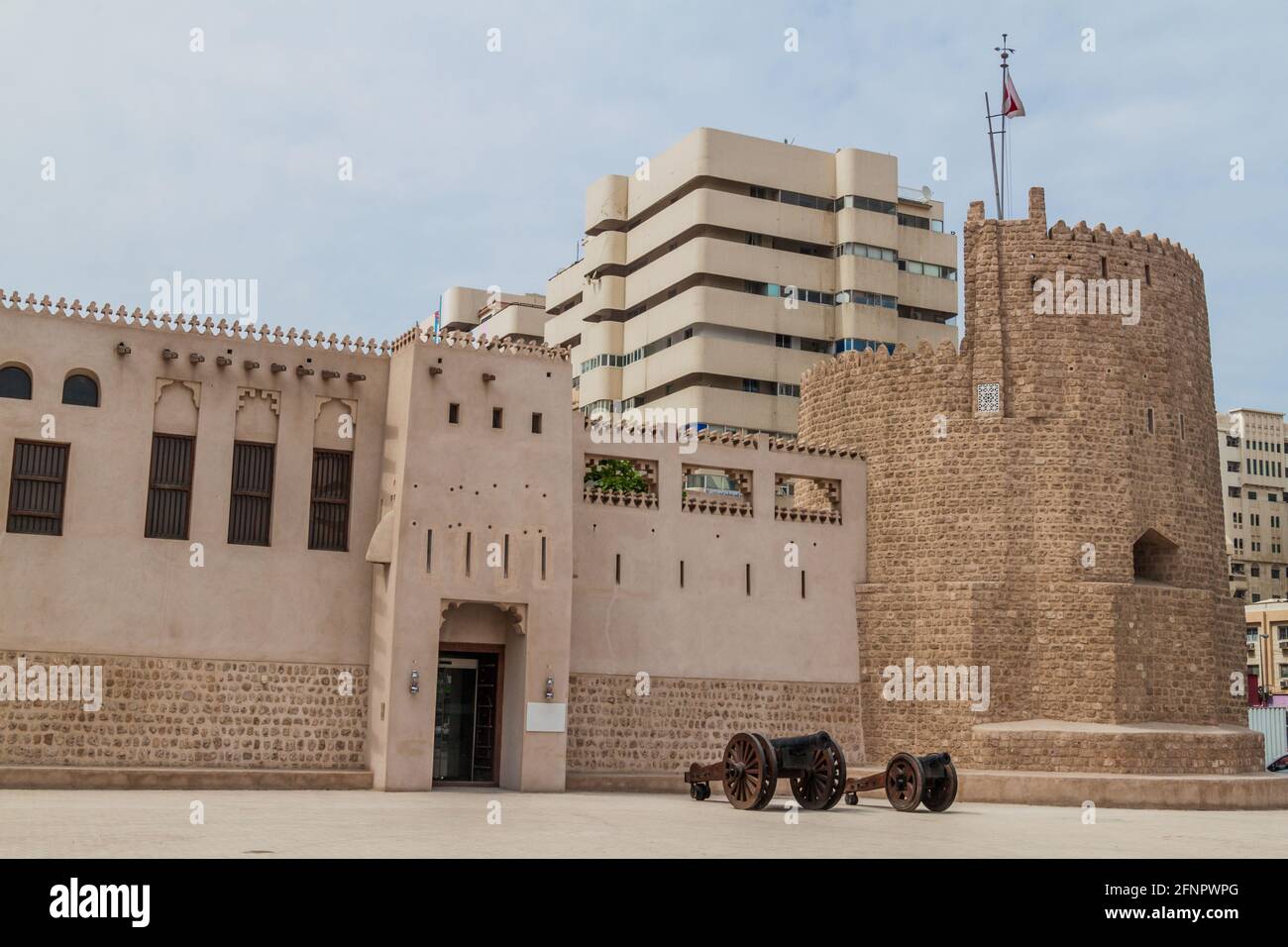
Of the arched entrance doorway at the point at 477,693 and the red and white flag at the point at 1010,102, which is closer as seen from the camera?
the arched entrance doorway at the point at 477,693

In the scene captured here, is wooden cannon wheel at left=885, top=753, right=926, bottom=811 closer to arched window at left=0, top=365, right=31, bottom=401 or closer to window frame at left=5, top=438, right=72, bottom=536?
window frame at left=5, top=438, right=72, bottom=536

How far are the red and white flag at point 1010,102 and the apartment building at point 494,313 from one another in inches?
1826

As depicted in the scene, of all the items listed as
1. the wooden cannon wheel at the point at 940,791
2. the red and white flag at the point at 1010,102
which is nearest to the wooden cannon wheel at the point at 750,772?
the wooden cannon wheel at the point at 940,791

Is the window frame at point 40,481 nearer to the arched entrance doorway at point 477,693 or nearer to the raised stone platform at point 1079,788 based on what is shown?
the arched entrance doorway at point 477,693

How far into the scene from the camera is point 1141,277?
28219 millimetres

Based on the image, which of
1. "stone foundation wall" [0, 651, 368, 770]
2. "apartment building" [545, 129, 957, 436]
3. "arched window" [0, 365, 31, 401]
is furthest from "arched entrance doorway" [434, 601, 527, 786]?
"apartment building" [545, 129, 957, 436]

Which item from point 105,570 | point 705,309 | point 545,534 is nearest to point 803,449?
point 545,534

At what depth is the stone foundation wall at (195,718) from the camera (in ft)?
70.2

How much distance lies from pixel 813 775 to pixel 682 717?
638cm

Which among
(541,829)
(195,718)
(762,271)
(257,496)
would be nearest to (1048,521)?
(257,496)

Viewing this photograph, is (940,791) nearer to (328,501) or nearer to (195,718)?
(328,501)

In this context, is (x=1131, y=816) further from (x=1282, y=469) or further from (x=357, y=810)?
(x=1282, y=469)
